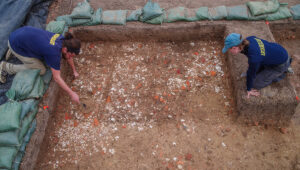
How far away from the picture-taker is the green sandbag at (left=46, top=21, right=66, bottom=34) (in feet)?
12.3

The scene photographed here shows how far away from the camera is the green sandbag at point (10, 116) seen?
103 inches

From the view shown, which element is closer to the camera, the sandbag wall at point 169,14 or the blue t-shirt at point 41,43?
the blue t-shirt at point 41,43

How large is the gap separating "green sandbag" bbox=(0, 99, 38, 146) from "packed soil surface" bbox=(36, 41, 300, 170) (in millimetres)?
338

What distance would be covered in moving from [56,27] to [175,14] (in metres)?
2.19

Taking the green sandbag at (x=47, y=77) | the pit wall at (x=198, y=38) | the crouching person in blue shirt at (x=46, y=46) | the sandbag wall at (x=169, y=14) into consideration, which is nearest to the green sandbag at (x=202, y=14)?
the sandbag wall at (x=169, y=14)

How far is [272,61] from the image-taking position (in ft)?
8.19

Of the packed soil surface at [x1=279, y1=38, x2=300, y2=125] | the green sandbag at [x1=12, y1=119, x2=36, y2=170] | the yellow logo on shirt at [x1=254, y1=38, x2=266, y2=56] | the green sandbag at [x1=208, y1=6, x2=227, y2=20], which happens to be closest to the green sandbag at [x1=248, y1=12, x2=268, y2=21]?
the green sandbag at [x1=208, y1=6, x2=227, y2=20]

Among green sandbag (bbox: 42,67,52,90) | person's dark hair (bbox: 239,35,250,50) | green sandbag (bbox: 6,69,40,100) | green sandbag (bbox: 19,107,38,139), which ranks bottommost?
green sandbag (bbox: 19,107,38,139)

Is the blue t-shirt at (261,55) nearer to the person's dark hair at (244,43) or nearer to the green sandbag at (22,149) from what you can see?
the person's dark hair at (244,43)

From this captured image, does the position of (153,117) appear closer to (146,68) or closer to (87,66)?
(146,68)

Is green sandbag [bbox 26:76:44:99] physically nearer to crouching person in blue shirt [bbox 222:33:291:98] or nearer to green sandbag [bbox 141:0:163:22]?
green sandbag [bbox 141:0:163:22]

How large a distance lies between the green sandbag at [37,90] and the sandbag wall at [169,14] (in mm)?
1032

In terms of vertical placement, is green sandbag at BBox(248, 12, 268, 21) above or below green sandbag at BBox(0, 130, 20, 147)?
above

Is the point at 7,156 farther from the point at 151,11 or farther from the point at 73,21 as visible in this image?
the point at 151,11
